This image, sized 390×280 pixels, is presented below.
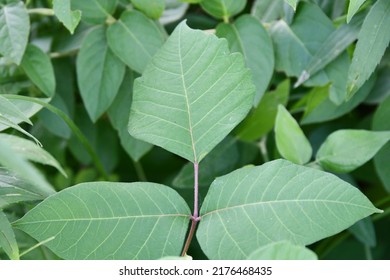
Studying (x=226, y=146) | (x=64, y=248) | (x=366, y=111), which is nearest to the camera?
(x=64, y=248)

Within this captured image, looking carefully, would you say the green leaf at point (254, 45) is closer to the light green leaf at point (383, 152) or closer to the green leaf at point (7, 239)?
the light green leaf at point (383, 152)

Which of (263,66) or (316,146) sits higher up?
(263,66)

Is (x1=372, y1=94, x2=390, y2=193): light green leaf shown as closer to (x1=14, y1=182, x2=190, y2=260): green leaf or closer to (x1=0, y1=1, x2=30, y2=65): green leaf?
(x1=14, y1=182, x2=190, y2=260): green leaf

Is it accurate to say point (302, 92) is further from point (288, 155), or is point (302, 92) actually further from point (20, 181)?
point (20, 181)

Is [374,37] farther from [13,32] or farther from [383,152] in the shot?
[13,32]

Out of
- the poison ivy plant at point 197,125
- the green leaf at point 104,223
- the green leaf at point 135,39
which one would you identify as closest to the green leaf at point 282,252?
the poison ivy plant at point 197,125

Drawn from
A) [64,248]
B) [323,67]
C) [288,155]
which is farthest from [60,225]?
[323,67]
